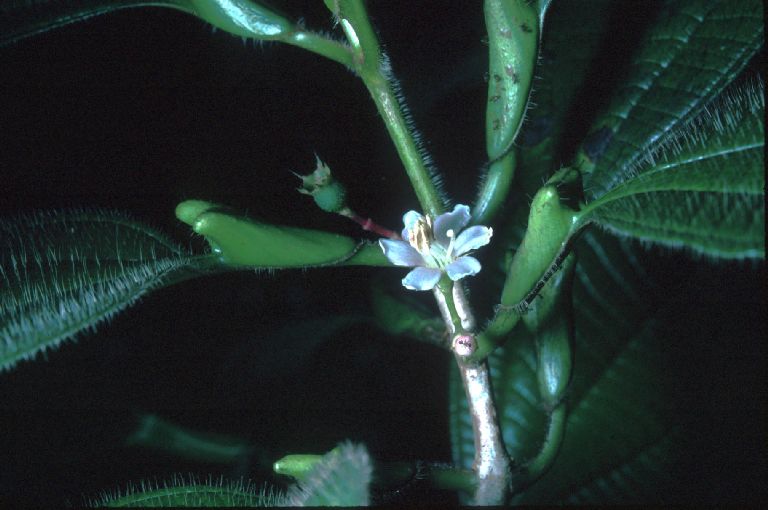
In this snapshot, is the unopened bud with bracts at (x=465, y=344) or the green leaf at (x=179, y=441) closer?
the unopened bud with bracts at (x=465, y=344)

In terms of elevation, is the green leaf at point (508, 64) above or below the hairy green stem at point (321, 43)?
below

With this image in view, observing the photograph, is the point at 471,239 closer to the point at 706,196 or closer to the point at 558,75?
the point at 706,196

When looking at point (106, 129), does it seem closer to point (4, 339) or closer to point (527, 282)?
point (4, 339)

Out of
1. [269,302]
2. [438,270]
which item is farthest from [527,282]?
[269,302]

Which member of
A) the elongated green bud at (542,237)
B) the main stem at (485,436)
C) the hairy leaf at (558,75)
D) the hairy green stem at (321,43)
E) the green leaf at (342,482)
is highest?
the hairy leaf at (558,75)

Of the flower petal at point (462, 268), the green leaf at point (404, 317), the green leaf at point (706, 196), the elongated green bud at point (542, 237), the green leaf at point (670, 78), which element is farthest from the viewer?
the green leaf at point (404, 317)

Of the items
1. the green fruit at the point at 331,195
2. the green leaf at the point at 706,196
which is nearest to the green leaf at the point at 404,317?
the green fruit at the point at 331,195

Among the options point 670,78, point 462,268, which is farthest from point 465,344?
point 670,78

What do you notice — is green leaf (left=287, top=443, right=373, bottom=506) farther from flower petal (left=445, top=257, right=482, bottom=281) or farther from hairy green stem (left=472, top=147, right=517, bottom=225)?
hairy green stem (left=472, top=147, right=517, bottom=225)

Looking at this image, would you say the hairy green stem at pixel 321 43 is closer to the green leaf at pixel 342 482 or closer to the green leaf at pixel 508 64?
the green leaf at pixel 508 64
